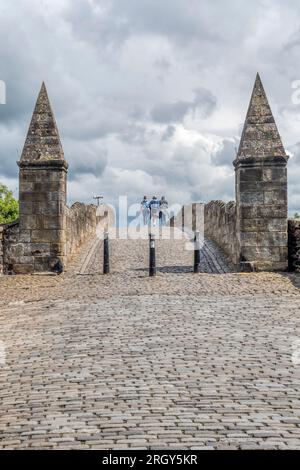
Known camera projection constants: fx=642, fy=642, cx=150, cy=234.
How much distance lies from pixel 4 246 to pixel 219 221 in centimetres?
736

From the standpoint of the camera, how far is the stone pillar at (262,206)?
53.6ft

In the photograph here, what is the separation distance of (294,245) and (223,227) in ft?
12.9

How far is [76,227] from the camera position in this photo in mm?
20281

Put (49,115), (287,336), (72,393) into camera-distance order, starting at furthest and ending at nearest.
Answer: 1. (49,115)
2. (287,336)
3. (72,393)

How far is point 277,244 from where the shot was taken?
16375 mm

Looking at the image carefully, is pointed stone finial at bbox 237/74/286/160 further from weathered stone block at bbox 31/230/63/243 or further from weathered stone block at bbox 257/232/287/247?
weathered stone block at bbox 31/230/63/243

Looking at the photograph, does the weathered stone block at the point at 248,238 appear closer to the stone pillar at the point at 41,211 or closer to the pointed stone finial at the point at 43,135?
the stone pillar at the point at 41,211

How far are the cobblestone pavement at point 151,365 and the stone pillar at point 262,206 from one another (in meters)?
2.01

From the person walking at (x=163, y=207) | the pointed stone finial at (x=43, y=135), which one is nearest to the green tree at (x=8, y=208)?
the person walking at (x=163, y=207)

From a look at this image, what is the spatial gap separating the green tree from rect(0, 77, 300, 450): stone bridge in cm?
3614

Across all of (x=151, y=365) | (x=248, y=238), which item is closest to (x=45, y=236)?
(x=248, y=238)
